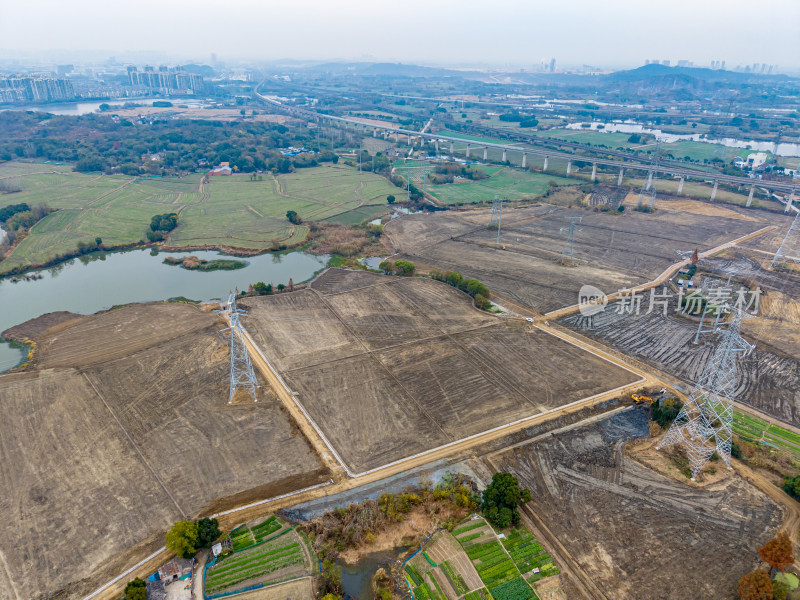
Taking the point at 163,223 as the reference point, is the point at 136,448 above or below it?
below

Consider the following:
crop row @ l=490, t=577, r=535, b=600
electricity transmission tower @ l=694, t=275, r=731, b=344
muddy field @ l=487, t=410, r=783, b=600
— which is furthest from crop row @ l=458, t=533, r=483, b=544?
electricity transmission tower @ l=694, t=275, r=731, b=344

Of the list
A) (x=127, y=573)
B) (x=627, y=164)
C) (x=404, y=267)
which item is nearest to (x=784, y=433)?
(x=404, y=267)

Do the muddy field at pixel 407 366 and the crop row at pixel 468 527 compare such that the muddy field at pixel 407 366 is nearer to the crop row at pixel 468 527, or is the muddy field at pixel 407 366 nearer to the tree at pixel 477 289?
the tree at pixel 477 289

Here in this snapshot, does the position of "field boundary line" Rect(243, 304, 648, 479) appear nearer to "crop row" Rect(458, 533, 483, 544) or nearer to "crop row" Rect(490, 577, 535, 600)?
"crop row" Rect(458, 533, 483, 544)

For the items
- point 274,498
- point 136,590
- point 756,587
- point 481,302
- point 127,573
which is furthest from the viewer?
point 481,302

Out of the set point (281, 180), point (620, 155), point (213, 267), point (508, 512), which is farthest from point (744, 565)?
point (620, 155)

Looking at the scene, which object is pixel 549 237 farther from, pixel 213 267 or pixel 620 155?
pixel 620 155

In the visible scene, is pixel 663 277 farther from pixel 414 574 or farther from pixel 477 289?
pixel 414 574
